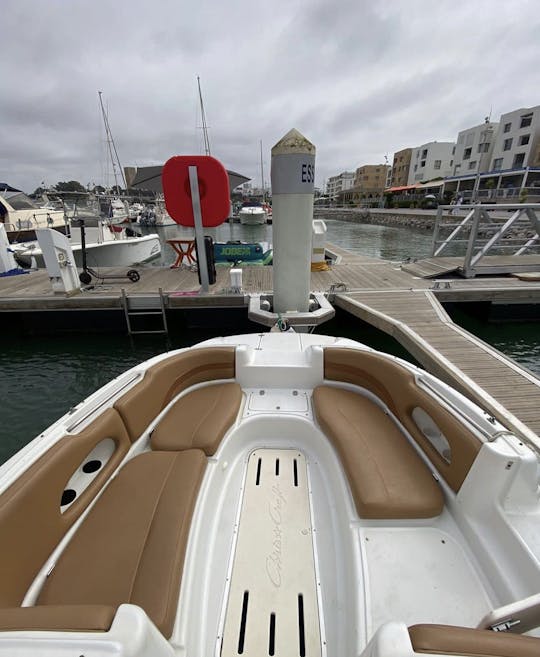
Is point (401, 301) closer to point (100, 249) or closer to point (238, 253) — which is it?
point (238, 253)

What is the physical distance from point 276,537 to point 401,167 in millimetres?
68726

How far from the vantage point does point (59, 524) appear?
4.91 ft

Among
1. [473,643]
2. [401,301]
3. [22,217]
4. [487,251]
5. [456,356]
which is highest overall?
[22,217]

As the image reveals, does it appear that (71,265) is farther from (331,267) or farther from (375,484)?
(375,484)

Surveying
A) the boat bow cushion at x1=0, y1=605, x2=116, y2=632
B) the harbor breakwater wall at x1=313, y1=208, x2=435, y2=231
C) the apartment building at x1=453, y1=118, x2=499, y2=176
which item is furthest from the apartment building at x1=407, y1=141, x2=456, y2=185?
the boat bow cushion at x1=0, y1=605, x2=116, y2=632

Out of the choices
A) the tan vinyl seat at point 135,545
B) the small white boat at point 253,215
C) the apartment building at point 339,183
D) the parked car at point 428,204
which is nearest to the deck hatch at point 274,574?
the tan vinyl seat at point 135,545

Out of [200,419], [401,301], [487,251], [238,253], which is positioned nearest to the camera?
Answer: [200,419]

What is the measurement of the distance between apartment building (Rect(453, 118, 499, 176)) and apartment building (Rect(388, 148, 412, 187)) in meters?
12.7

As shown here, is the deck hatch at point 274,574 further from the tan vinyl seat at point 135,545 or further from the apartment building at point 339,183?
the apartment building at point 339,183

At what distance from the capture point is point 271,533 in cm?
181

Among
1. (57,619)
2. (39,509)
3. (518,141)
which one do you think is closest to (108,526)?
(39,509)

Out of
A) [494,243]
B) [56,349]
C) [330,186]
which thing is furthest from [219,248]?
[330,186]

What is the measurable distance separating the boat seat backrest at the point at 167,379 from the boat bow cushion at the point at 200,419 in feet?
0.34

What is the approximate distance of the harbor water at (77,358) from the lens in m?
4.44
